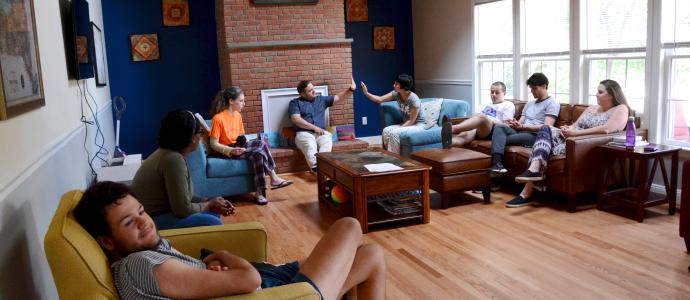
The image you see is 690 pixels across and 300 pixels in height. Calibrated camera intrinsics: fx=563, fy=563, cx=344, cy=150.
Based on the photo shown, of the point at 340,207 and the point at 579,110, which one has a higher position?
the point at 579,110

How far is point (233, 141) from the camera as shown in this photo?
5.17 metres

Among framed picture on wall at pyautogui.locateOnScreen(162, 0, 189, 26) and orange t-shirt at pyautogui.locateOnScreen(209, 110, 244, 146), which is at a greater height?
framed picture on wall at pyautogui.locateOnScreen(162, 0, 189, 26)

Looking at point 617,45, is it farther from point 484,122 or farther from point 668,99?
point 484,122

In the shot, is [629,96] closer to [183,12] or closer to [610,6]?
[610,6]

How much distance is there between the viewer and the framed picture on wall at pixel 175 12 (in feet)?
23.1

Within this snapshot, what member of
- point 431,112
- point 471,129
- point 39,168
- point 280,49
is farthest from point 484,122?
point 39,168

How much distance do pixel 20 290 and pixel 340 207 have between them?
117 inches

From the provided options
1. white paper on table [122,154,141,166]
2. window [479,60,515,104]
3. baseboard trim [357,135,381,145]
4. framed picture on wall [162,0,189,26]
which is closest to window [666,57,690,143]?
window [479,60,515,104]

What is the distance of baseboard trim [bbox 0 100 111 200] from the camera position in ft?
5.69

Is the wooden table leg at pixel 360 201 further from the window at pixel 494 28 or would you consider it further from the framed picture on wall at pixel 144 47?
the framed picture on wall at pixel 144 47

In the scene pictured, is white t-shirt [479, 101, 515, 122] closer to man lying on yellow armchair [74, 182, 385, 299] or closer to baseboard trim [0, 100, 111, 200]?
baseboard trim [0, 100, 111, 200]

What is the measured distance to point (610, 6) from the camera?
5.00 meters

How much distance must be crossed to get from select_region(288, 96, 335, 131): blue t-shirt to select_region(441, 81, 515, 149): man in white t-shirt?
1569 millimetres

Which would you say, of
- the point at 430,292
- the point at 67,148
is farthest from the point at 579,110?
the point at 67,148
